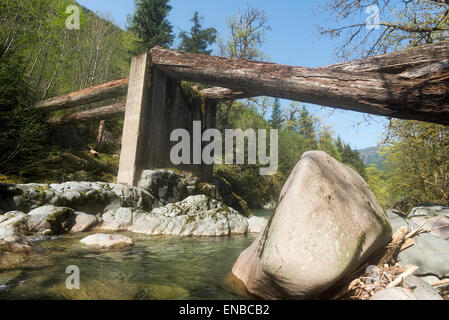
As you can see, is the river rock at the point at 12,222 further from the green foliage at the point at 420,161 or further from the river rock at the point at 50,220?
the green foliage at the point at 420,161

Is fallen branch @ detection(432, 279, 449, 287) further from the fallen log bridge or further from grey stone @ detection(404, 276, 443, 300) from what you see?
the fallen log bridge

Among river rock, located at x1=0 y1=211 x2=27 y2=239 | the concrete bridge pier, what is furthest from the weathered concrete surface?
river rock, located at x1=0 y1=211 x2=27 y2=239

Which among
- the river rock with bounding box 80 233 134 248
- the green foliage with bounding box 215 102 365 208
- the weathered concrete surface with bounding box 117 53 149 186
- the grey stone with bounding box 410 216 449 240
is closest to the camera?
the grey stone with bounding box 410 216 449 240

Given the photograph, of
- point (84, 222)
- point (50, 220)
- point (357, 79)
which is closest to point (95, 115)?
point (84, 222)

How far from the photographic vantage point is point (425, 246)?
8.30 ft

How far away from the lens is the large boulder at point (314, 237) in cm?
163

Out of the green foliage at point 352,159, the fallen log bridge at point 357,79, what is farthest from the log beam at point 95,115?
the green foliage at point 352,159

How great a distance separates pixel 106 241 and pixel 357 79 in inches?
193

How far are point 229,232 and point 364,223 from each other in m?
3.74

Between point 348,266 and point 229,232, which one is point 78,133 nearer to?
point 229,232

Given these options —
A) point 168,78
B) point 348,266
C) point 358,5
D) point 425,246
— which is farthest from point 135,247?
point 358,5

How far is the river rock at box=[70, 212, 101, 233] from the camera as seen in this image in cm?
426

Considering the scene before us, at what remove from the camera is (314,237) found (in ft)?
5.69

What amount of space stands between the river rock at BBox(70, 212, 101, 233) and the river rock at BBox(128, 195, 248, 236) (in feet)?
2.31
